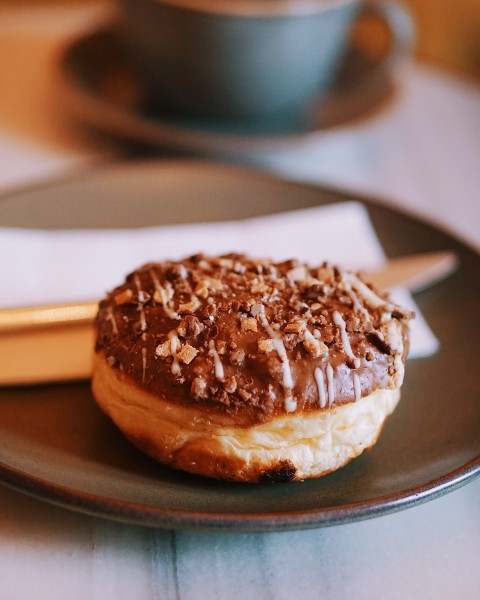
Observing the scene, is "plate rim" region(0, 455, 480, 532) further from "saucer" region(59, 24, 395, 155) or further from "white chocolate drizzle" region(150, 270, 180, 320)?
"saucer" region(59, 24, 395, 155)

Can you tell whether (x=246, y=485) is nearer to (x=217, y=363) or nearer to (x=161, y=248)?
(x=217, y=363)

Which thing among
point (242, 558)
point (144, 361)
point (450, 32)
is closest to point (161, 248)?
point (144, 361)

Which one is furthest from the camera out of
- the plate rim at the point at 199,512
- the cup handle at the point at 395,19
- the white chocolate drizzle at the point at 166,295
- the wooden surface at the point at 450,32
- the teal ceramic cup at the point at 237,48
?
the wooden surface at the point at 450,32

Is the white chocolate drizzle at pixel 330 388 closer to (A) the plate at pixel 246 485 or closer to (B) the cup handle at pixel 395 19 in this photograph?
(A) the plate at pixel 246 485

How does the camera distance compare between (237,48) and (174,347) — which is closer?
(174,347)

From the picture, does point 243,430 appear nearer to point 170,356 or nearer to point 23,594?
point 170,356

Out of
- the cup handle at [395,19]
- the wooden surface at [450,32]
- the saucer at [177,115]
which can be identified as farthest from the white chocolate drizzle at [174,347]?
the wooden surface at [450,32]
